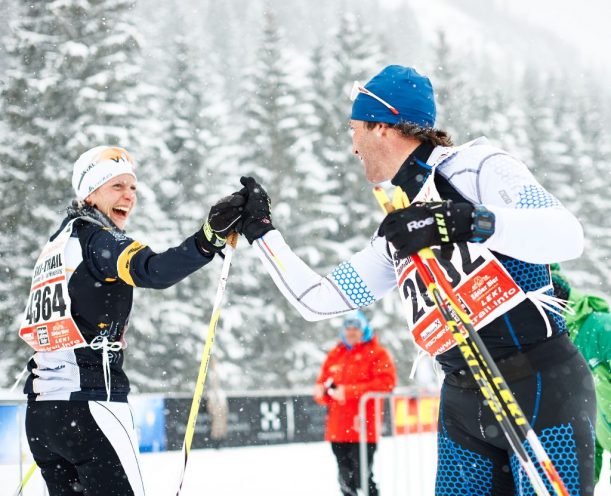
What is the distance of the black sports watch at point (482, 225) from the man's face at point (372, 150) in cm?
66

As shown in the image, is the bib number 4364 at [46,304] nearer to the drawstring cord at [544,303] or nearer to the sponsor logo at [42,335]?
the sponsor logo at [42,335]

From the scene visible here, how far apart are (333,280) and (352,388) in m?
5.47

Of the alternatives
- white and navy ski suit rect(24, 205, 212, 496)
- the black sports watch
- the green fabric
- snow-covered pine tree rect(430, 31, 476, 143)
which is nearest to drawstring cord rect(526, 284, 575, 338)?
the black sports watch

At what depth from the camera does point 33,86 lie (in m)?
18.1

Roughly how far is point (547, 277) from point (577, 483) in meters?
0.70

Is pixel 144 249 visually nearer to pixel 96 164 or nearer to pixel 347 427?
pixel 96 164

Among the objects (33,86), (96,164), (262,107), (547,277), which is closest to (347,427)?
(96,164)

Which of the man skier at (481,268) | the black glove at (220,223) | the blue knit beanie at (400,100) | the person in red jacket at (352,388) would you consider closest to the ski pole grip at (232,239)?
the black glove at (220,223)

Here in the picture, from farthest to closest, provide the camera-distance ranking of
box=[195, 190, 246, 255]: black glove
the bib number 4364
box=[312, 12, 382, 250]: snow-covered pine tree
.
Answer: box=[312, 12, 382, 250]: snow-covered pine tree → the bib number 4364 → box=[195, 190, 246, 255]: black glove

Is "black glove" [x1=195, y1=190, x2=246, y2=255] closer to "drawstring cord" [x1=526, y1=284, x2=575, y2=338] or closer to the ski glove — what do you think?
the ski glove

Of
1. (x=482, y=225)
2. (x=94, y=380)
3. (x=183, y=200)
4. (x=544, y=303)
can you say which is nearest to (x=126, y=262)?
(x=94, y=380)

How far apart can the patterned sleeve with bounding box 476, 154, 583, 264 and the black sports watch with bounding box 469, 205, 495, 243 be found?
0.7 inches

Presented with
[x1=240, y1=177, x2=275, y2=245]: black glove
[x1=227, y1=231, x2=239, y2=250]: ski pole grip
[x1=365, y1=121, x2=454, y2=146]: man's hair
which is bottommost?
[x1=227, y1=231, x2=239, y2=250]: ski pole grip

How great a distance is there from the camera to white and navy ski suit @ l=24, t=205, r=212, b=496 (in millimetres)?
3211
